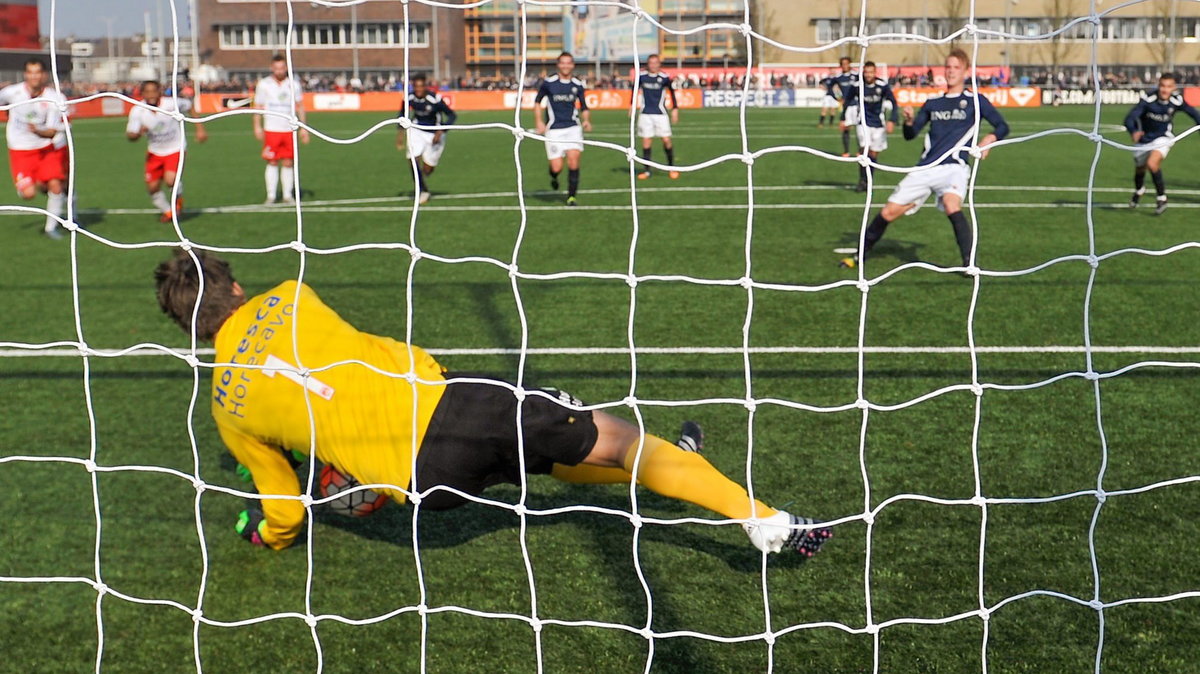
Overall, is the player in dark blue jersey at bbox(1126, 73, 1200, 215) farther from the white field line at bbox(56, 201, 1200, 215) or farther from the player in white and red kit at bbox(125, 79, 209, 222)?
the player in white and red kit at bbox(125, 79, 209, 222)

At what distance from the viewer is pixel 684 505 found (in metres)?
4.64

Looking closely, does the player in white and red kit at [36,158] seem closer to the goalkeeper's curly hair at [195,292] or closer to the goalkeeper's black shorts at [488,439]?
the goalkeeper's curly hair at [195,292]

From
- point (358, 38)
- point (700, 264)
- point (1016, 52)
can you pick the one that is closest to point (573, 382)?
point (700, 264)

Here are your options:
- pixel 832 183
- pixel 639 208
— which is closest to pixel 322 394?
pixel 639 208

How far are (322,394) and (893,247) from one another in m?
8.20

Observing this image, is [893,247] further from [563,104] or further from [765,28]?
[765,28]

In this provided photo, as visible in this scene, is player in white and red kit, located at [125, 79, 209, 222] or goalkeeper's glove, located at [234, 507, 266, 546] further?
player in white and red kit, located at [125, 79, 209, 222]

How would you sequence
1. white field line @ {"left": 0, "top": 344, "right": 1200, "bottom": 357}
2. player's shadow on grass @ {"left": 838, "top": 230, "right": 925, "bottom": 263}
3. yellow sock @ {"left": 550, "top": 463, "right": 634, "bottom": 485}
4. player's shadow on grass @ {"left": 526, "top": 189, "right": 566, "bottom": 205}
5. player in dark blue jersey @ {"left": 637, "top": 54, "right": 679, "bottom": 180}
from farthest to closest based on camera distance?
player in dark blue jersey @ {"left": 637, "top": 54, "right": 679, "bottom": 180} < player's shadow on grass @ {"left": 526, "top": 189, "right": 566, "bottom": 205} < player's shadow on grass @ {"left": 838, "top": 230, "right": 925, "bottom": 263} < white field line @ {"left": 0, "top": 344, "right": 1200, "bottom": 357} < yellow sock @ {"left": 550, "top": 463, "right": 634, "bottom": 485}

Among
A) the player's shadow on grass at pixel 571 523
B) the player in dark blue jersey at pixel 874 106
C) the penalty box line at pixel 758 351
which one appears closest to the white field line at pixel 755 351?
the penalty box line at pixel 758 351

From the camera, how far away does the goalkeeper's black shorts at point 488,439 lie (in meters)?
3.54

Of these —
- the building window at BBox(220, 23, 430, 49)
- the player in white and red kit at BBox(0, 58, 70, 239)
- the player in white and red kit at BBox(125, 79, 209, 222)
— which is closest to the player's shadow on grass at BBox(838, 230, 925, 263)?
the player in white and red kit at BBox(125, 79, 209, 222)

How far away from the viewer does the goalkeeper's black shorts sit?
3.54m

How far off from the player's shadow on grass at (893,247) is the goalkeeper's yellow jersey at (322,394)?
729 cm

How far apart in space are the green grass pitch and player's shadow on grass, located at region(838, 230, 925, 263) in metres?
0.06
